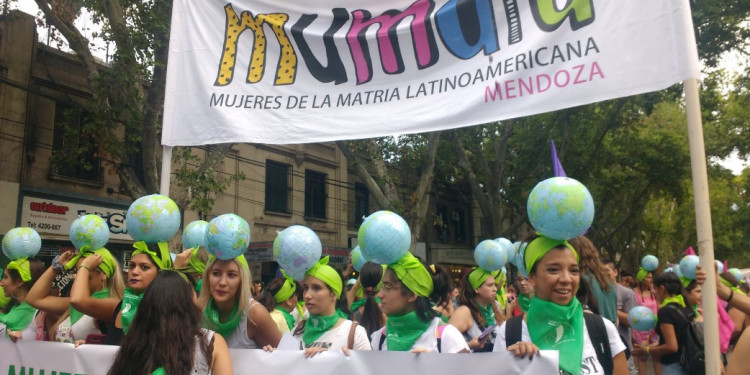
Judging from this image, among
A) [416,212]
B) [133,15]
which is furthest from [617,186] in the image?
[133,15]

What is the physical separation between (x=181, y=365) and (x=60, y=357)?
132 centimetres

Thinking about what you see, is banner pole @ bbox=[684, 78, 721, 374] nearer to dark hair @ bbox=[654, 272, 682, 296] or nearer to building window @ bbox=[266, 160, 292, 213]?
dark hair @ bbox=[654, 272, 682, 296]

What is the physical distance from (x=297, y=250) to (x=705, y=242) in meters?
2.05

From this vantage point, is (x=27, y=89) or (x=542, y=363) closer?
(x=542, y=363)

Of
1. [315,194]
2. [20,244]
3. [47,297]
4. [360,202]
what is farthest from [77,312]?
[360,202]

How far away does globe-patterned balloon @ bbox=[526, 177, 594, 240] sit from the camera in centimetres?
251

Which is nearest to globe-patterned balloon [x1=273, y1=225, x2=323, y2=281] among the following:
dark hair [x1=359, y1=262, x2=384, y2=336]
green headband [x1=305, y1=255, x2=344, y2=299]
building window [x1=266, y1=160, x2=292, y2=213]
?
green headband [x1=305, y1=255, x2=344, y2=299]

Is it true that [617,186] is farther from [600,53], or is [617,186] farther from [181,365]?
[181,365]

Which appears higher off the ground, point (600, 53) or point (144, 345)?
point (600, 53)

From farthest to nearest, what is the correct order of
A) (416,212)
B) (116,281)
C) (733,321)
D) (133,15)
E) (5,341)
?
(416,212) → (133,15) → (733,321) → (116,281) → (5,341)

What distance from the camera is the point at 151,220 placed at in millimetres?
3547

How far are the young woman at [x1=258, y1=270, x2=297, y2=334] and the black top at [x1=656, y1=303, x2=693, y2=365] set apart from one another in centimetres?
307

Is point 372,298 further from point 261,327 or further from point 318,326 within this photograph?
point 261,327

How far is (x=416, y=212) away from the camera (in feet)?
45.0
